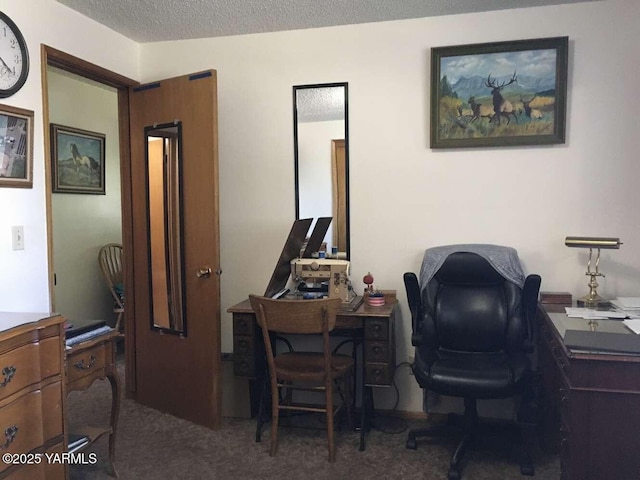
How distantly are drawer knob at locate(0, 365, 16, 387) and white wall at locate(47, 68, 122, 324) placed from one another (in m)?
2.56

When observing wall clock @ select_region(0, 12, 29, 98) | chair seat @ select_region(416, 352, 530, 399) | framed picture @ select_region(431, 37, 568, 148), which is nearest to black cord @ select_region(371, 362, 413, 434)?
chair seat @ select_region(416, 352, 530, 399)

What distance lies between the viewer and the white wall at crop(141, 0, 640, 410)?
2947mm

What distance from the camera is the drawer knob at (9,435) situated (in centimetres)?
186

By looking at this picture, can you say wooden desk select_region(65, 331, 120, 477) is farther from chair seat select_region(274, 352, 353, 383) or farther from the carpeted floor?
chair seat select_region(274, 352, 353, 383)

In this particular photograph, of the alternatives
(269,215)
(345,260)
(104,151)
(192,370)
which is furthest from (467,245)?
(104,151)

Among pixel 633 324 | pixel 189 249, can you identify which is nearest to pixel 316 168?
pixel 189 249

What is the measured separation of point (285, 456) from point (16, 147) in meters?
1.99

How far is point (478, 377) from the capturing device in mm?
2518

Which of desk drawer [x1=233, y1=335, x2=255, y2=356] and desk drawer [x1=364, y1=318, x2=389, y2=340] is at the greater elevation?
desk drawer [x1=364, y1=318, x2=389, y2=340]

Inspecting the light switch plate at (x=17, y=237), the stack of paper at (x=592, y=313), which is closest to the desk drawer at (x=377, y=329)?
the stack of paper at (x=592, y=313)

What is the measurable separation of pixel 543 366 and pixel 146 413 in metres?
2.37

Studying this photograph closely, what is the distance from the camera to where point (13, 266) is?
2529 millimetres

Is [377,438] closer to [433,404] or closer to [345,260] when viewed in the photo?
[433,404]

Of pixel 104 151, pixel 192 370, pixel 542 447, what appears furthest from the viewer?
pixel 104 151
